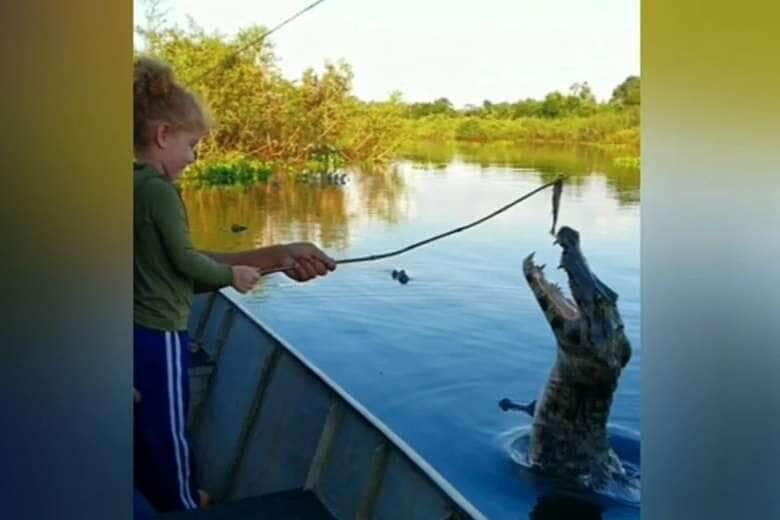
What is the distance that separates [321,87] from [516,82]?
578mm

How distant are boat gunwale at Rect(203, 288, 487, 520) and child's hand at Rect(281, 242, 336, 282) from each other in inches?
14.8

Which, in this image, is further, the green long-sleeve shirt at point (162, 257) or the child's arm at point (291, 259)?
the child's arm at point (291, 259)

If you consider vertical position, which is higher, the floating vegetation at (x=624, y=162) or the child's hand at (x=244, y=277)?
the floating vegetation at (x=624, y=162)

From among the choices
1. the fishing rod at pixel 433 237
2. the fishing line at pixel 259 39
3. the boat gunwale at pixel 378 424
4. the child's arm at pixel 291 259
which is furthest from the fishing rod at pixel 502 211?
the child's arm at pixel 291 259

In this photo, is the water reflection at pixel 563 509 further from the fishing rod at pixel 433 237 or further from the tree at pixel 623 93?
the tree at pixel 623 93

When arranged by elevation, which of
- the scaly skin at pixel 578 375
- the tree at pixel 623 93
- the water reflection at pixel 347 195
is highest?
the tree at pixel 623 93

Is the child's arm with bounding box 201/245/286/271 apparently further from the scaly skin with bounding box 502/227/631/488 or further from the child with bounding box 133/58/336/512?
the scaly skin with bounding box 502/227/631/488

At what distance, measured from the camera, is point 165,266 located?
44.2 inches

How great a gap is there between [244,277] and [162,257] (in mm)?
105

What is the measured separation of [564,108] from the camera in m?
2.48

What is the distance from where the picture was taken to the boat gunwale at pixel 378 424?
1350mm

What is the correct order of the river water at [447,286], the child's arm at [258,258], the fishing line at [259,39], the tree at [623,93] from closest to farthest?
the child's arm at [258,258] → the tree at [623,93] → the river water at [447,286] → the fishing line at [259,39]
